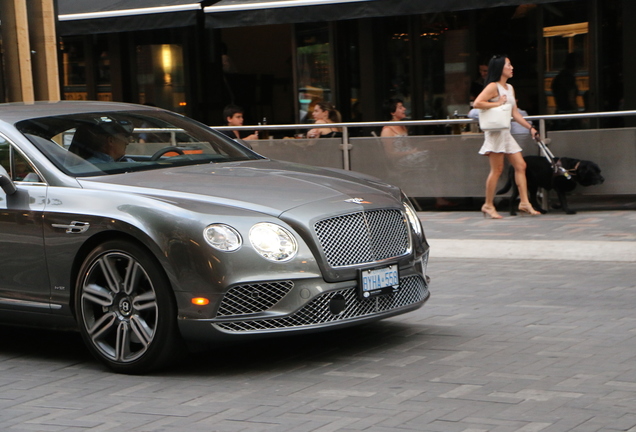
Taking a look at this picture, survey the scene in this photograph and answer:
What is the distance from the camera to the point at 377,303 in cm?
607

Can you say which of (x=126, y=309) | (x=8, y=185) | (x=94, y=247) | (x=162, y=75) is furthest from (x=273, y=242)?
(x=162, y=75)

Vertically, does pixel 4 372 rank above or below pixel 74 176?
below

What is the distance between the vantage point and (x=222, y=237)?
222 inches

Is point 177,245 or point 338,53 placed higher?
→ point 338,53

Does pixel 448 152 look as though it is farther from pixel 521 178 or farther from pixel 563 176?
pixel 563 176

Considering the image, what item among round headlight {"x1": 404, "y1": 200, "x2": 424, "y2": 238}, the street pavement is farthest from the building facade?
round headlight {"x1": 404, "y1": 200, "x2": 424, "y2": 238}

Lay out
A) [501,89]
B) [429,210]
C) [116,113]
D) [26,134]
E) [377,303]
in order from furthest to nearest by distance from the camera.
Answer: [429,210], [501,89], [116,113], [26,134], [377,303]

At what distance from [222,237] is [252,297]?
351mm

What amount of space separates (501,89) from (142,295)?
747 cm

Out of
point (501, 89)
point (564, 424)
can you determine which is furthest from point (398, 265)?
point (501, 89)

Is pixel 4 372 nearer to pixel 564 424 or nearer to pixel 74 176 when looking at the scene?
pixel 74 176

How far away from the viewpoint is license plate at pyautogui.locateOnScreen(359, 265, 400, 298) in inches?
234

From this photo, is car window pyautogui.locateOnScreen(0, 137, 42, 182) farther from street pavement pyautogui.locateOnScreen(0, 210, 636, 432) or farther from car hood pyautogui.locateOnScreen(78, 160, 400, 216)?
street pavement pyautogui.locateOnScreen(0, 210, 636, 432)

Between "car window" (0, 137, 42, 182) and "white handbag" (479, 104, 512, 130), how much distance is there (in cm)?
688
